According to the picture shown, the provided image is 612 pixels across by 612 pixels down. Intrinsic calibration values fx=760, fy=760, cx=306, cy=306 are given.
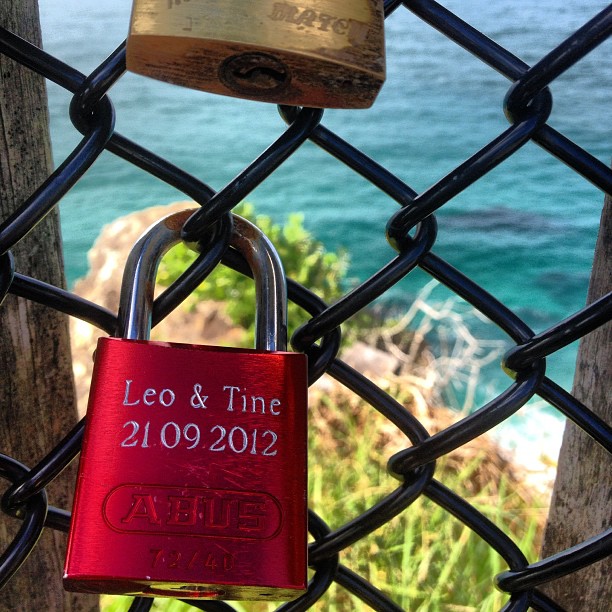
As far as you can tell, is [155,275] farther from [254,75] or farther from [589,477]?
[589,477]

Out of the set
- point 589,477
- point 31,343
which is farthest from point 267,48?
point 589,477

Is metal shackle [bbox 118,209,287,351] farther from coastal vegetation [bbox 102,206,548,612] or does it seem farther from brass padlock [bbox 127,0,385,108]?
coastal vegetation [bbox 102,206,548,612]

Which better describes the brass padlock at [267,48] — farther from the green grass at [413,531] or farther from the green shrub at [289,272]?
the green shrub at [289,272]

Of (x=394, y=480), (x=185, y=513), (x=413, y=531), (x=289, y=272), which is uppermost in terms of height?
(x=289, y=272)

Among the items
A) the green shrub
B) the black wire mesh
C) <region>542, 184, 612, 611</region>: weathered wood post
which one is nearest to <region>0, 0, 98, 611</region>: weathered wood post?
the black wire mesh

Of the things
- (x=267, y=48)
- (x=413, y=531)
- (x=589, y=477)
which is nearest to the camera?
(x=267, y=48)

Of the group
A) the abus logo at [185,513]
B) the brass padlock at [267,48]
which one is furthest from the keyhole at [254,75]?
the abus logo at [185,513]

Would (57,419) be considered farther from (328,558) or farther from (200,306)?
(200,306)
